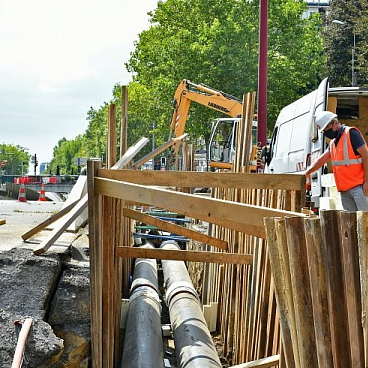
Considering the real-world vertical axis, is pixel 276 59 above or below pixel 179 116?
above

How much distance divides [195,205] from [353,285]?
1.53 meters

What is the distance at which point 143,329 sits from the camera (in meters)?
6.78

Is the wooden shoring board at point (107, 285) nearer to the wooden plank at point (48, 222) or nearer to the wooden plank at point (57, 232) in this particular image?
→ the wooden plank at point (57, 232)

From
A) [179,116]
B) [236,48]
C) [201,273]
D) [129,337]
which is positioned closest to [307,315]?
[129,337]

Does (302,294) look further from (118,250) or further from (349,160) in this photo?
(349,160)

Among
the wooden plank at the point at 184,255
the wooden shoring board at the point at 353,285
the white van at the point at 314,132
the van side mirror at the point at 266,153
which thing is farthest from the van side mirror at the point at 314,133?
the wooden shoring board at the point at 353,285

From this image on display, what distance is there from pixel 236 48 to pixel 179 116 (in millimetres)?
8973

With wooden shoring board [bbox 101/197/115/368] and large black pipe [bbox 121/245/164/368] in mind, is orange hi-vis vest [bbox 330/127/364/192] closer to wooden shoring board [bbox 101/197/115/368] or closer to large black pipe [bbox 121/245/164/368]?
large black pipe [bbox 121/245/164/368]

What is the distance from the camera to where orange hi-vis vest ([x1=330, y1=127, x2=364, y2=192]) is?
7.11 m

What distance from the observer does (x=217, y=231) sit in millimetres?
8938

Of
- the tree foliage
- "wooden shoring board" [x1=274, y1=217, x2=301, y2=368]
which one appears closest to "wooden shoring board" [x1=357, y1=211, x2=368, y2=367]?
"wooden shoring board" [x1=274, y1=217, x2=301, y2=368]

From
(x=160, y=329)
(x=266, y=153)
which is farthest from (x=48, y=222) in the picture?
(x=266, y=153)

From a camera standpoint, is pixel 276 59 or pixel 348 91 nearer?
pixel 348 91

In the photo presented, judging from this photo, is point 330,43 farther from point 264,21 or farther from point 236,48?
point 264,21
